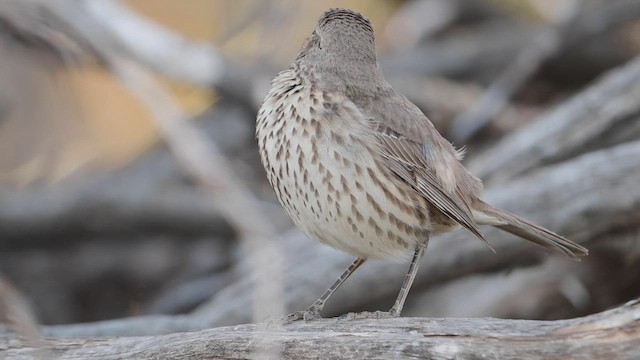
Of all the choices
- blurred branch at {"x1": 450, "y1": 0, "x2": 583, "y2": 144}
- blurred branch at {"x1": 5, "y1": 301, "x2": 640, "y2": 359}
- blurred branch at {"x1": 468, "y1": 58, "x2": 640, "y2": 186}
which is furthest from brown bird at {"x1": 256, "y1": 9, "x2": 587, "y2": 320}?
blurred branch at {"x1": 450, "y1": 0, "x2": 583, "y2": 144}

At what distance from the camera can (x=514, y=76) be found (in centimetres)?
845

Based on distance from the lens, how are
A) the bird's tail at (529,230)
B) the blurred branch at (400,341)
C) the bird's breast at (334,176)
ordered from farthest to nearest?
the bird's tail at (529,230), the bird's breast at (334,176), the blurred branch at (400,341)

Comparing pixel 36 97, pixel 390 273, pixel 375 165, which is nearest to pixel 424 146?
pixel 375 165

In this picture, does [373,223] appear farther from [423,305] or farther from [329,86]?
[423,305]

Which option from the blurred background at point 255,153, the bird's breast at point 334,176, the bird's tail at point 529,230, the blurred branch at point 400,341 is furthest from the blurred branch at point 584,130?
the blurred branch at point 400,341

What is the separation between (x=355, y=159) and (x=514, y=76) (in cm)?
409

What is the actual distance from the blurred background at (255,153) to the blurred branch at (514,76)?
2 cm

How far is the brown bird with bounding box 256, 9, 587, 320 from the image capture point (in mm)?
4629

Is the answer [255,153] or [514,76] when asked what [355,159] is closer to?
[255,153]

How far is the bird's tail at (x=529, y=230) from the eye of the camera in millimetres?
5102

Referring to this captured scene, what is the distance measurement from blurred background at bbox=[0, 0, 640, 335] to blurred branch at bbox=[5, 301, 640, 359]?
0.48m

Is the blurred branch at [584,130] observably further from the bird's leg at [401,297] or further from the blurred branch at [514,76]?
the bird's leg at [401,297]

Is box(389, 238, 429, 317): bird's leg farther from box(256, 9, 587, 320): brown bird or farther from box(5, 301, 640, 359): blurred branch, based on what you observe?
box(5, 301, 640, 359): blurred branch

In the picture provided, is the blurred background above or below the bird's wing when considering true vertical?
above
